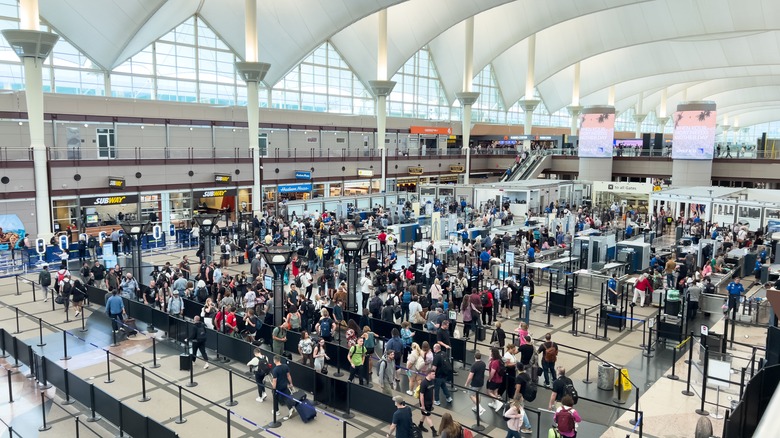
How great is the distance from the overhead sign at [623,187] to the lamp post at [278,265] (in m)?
30.7

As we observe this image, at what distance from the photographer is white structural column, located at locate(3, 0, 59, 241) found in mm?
25094

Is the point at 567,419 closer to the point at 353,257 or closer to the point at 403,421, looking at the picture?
the point at 403,421

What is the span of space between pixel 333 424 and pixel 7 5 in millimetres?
32722

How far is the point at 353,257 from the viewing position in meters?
16.9

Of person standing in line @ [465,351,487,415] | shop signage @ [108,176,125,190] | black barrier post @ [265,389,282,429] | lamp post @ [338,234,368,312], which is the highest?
shop signage @ [108,176,125,190]

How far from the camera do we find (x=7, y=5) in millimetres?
32000

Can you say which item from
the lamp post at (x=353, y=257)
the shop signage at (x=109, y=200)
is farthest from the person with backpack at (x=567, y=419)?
the shop signage at (x=109, y=200)

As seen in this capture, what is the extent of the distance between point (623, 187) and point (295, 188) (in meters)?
22.1

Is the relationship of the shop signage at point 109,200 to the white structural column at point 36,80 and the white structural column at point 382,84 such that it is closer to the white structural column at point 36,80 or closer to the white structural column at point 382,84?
the white structural column at point 36,80

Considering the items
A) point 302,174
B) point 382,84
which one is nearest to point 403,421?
point 302,174

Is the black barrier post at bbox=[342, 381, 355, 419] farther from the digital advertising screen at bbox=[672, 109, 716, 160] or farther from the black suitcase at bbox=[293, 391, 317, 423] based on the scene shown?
the digital advertising screen at bbox=[672, 109, 716, 160]

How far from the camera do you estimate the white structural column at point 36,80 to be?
25.1 m

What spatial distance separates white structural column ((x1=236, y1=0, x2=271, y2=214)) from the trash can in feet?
91.9

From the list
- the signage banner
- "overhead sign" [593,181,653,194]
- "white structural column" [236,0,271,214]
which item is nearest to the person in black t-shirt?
the signage banner
